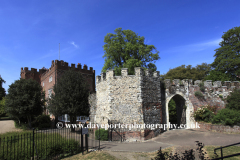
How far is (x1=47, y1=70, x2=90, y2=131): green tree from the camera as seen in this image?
15977mm

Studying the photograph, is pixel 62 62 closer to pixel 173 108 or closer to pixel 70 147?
pixel 70 147

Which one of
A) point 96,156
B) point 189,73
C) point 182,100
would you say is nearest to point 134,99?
point 96,156

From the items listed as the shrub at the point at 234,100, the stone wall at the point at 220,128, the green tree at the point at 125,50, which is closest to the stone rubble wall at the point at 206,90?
the shrub at the point at 234,100

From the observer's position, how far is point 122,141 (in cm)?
1270

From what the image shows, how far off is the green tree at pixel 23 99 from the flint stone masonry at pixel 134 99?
33.9ft

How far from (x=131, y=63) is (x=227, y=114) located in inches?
453

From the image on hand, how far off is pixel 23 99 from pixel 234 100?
24.3 meters

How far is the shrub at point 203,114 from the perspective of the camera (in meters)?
15.2

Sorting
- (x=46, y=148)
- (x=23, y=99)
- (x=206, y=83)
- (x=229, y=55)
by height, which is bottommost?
(x=46, y=148)

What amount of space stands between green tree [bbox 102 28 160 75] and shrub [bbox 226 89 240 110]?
993 cm

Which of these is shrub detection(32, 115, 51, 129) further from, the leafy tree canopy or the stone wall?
the leafy tree canopy

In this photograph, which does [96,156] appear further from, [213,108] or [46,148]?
[213,108]

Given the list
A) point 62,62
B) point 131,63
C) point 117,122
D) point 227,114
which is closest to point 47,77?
point 62,62

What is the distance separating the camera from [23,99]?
60.7 feet
